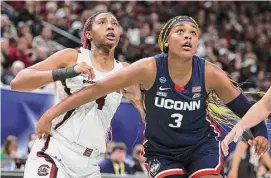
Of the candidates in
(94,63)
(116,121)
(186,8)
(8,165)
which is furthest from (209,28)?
(94,63)

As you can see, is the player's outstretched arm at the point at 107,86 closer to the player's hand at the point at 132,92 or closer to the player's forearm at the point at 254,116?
the player's hand at the point at 132,92

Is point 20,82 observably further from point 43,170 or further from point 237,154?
point 237,154

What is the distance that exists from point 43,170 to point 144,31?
954 cm

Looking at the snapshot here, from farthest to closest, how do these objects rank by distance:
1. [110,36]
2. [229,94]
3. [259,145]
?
[110,36]
[229,94]
[259,145]

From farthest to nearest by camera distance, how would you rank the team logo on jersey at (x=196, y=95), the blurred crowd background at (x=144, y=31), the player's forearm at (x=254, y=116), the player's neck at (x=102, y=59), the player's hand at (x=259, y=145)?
1. the blurred crowd background at (x=144, y=31)
2. the player's neck at (x=102, y=59)
3. the team logo on jersey at (x=196, y=95)
4. the player's hand at (x=259, y=145)
5. the player's forearm at (x=254, y=116)

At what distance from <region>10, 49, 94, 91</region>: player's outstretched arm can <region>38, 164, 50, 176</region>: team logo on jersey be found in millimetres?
567

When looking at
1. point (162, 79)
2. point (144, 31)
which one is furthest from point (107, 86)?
point (144, 31)

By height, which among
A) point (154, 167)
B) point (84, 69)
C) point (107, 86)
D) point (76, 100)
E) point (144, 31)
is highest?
point (144, 31)

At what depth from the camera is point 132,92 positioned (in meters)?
5.15

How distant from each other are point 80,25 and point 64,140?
866 centimetres

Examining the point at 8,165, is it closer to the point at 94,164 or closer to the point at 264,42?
the point at 94,164

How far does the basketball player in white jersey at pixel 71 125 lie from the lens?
15.4 ft

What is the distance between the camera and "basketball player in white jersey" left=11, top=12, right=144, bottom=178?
184 inches

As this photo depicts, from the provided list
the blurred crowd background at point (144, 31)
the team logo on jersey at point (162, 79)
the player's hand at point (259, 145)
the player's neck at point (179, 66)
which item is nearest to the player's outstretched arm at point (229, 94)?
the player's hand at point (259, 145)
